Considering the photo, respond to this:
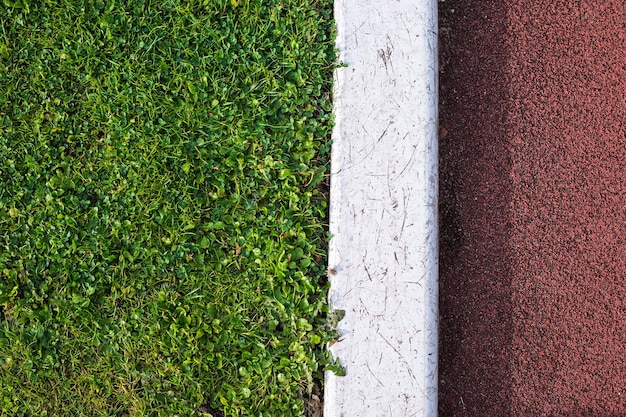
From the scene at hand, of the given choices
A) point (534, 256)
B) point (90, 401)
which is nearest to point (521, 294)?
point (534, 256)

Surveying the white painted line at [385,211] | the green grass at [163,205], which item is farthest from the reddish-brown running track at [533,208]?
the green grass at [163,205]

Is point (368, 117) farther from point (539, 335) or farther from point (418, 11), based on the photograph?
point (539, 335)

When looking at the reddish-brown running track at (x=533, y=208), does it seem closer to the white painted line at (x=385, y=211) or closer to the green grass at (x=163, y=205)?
the white painted line at (x=385, y=211)

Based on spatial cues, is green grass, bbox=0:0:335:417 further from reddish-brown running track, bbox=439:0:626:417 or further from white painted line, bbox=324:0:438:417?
reddish-brown running track, bbox=439:0:626:417

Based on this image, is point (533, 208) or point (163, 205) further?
point (533, 208)

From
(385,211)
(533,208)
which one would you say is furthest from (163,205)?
(533,208)

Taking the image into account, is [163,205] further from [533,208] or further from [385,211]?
[533,208]
